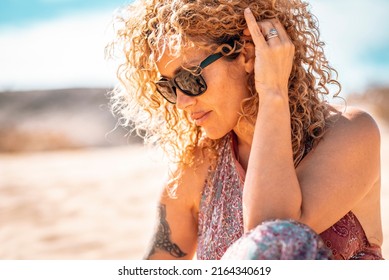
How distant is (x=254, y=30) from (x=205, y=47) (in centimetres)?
26

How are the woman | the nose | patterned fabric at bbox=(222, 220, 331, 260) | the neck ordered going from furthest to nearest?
the neck → the nose → the woman → patterned fabric at bbox=(222, 220, 331, 260)

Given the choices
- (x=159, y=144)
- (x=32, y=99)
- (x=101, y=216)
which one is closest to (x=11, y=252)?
(x=101, y=216)

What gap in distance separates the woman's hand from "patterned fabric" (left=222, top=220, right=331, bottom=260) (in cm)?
77

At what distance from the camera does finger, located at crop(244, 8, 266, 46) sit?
286cm

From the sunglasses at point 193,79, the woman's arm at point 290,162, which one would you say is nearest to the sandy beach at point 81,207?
the sunglasses at point 193,79

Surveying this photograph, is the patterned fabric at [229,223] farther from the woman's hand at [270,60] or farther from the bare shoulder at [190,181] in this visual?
the woman's hand at [270,60]

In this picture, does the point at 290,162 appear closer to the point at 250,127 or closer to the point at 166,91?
the point at 250,127

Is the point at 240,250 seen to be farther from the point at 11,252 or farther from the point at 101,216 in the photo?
the point at 101,216

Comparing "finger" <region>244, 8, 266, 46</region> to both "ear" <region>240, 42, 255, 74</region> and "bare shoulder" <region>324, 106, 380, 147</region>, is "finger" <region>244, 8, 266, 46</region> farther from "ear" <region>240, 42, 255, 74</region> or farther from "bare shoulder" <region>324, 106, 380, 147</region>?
"bare shoulder" <region>324, 106, 380, 147</region>

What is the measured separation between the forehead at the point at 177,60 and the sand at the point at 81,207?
72 centimetres

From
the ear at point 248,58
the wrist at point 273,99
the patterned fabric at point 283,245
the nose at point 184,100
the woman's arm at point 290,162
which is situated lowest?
the patterned fabric at point 283,245

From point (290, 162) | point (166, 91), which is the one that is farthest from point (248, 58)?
point (290, 162)

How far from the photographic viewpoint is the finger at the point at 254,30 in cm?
286

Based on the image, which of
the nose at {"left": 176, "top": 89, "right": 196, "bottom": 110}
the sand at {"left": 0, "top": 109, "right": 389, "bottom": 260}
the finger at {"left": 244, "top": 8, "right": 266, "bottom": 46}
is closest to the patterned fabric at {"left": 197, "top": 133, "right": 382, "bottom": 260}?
the nose at {"left": 176, "top": 89, "right": 196, "bottom": 110}
